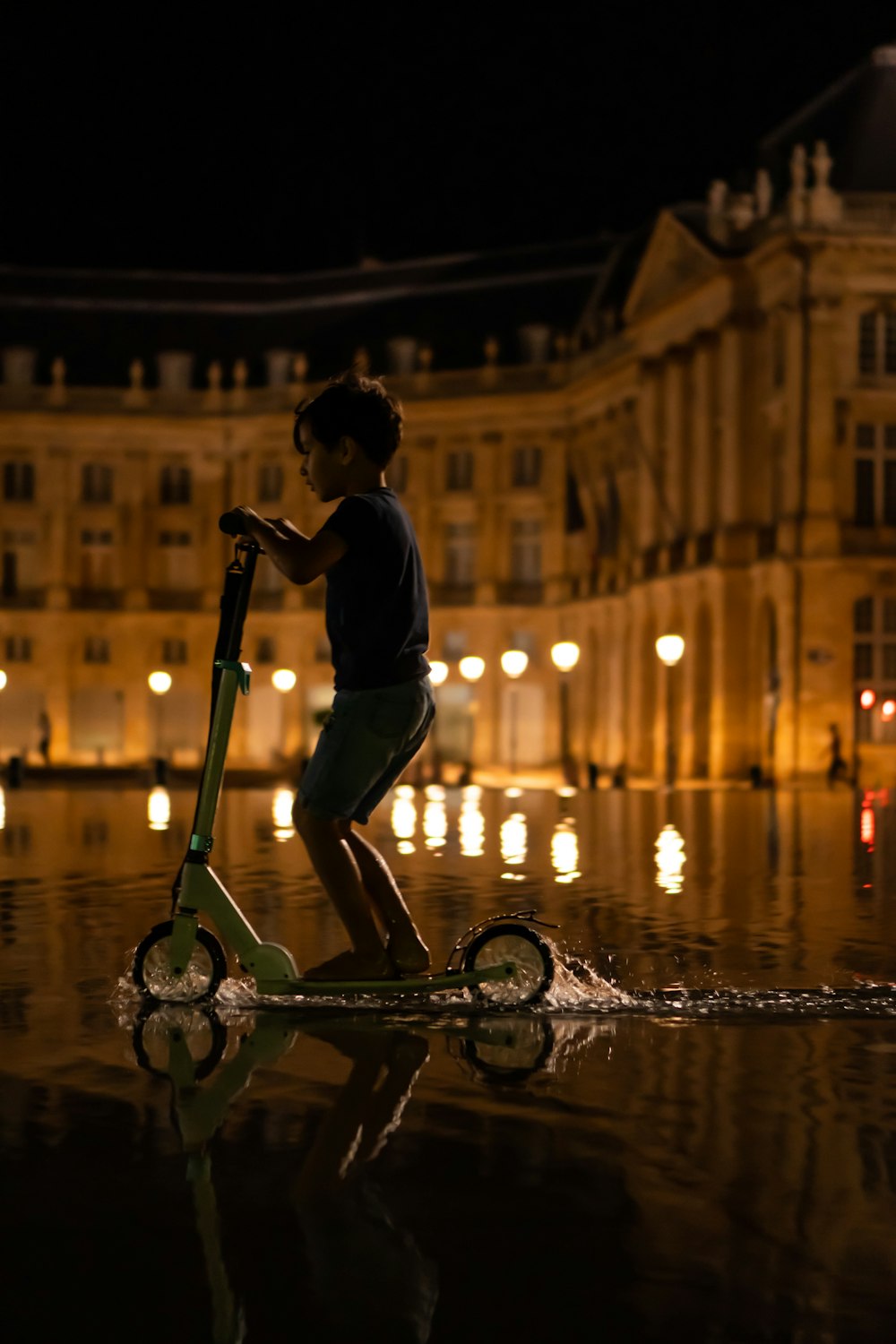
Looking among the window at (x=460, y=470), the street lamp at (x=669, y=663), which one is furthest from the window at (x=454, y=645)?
the street lamp at (x=669, y=663)

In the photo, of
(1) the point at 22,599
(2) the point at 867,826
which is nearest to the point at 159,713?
(1) the point at 22,599

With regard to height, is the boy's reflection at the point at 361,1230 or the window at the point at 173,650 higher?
the window at the point at 173,650

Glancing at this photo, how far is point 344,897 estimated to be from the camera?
322 inches

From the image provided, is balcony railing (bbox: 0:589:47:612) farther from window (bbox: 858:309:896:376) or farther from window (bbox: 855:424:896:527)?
window (bbox: 858:309:896:376)

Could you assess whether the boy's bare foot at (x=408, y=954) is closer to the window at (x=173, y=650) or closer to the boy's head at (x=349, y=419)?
the boy's head at (x=349, y=419)

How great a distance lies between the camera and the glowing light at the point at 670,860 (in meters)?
16.1

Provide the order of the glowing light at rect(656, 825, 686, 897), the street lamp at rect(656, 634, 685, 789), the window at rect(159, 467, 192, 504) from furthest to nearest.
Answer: the window at rect(159, 467, 192, 504), the street lamp at rect(656, 634, 685, 789), the glowing light at rect(656, 825, 686, 897)

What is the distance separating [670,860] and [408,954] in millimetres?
11134

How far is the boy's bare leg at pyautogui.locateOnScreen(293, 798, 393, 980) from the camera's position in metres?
8.12

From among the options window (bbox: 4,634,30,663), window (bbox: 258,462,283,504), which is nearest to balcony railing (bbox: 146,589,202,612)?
window (bbox: 258,462,283,504)

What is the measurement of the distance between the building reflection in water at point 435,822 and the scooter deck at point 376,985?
455 inches

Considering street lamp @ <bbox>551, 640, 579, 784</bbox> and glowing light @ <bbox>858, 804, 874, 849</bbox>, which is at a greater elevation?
street lamp @ <bbox>551, 640, 579, 784</bbox>

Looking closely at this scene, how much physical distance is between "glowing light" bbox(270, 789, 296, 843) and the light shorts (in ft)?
27.1

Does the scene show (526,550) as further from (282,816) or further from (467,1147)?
(467,1147)
